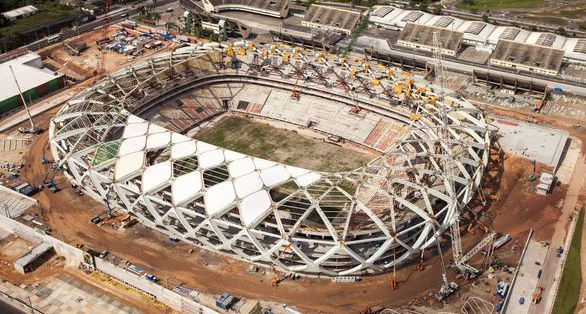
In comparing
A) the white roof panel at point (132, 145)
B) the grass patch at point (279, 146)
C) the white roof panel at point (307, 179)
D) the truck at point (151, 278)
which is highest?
the white roof panel at point (307, 179)

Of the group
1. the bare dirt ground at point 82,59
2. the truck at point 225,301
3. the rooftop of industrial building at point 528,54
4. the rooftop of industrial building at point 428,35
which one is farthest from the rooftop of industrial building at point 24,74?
the rooftop of industrial building at point 528,54

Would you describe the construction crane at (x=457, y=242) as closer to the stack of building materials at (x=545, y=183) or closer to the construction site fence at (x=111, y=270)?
the stack of building materials at (x=545, y=183)

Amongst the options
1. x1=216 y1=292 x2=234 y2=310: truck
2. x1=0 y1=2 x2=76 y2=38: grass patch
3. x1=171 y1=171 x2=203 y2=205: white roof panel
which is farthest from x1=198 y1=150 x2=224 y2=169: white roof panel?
x1=0 y1=2 x2=76 y2=38: grass patch

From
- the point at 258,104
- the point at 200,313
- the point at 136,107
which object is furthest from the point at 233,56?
the point at 200,313

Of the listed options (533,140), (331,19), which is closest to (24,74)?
(331,19)

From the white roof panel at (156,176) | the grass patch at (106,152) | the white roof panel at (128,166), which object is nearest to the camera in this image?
the white roof panel at (156,176)

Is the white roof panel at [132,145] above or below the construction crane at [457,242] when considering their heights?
above

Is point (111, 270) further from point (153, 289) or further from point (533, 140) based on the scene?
point (533, 140)
